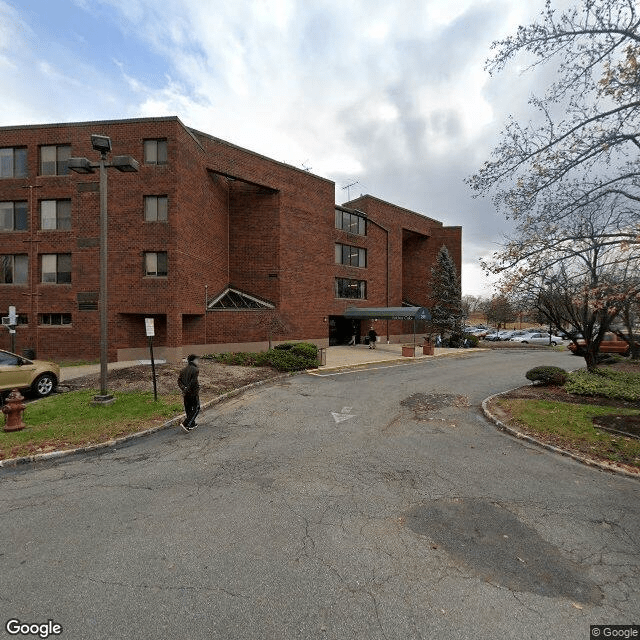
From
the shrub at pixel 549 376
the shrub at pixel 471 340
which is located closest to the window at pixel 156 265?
the shrub at pixel 549 376

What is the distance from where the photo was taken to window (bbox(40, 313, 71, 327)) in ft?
65.1

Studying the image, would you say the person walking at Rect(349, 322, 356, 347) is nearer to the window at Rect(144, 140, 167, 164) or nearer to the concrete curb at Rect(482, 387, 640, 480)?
the window at Rect(144, 140, 167, 164)

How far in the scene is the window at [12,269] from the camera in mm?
20047

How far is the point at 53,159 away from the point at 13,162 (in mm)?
2492

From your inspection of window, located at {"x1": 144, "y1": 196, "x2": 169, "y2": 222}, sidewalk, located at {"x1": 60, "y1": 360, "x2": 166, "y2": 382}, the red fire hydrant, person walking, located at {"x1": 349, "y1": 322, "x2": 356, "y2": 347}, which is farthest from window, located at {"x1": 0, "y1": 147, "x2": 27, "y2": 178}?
person walking, located at {"x1": 349, "y1": 322, "x2": 356, "y2": 347}

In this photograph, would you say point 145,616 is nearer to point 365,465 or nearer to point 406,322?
point 365,465

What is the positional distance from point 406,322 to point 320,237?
49.5ft

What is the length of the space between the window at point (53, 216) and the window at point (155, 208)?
465cm

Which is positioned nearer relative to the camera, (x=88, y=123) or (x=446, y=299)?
(x=88, y=123)

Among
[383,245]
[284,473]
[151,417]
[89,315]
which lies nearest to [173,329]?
[89,315]

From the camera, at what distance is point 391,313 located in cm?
2825

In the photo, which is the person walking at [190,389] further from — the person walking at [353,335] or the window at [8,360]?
the person walking at [353,335]

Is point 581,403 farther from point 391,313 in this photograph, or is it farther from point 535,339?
point 535,339

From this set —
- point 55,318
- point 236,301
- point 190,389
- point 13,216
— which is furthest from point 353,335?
point 13,216
